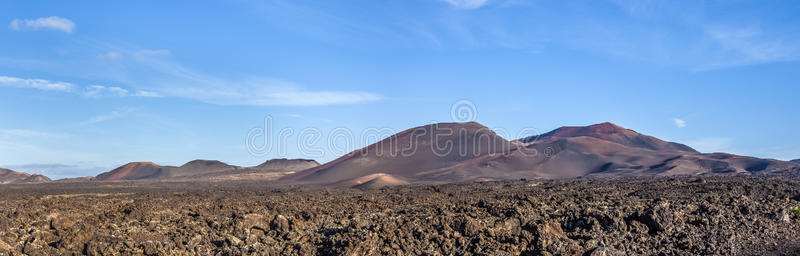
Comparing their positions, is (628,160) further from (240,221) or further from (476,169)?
(240,221)

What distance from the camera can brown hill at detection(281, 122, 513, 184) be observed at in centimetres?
7556

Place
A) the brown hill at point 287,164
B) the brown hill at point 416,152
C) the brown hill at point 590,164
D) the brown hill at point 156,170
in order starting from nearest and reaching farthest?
the brown hill at point 590,164 < the brown hill at point 416,152 < the brown hill at point 156,170 < the brown hill at point 287,164

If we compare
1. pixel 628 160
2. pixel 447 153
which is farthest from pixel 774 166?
pixel 447 153

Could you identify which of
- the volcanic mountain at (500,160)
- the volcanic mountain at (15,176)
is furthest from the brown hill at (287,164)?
the volcanic mountain at (15,176)

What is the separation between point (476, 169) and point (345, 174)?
17.1 meters

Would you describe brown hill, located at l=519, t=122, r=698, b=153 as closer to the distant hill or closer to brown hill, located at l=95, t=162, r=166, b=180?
the distant hill

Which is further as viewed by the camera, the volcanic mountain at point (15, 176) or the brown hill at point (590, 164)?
the volcanic mountain at point (15, 176)

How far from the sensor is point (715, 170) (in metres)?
61.3

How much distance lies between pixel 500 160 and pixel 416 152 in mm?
15489

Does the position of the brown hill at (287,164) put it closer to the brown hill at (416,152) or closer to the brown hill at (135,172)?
the brown hill at (135,172)

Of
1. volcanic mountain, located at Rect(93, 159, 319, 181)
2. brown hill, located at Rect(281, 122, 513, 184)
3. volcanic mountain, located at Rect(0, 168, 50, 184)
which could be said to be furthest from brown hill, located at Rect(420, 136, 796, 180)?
volcanic mountain, located at Rect(0, 168, 50, 184)

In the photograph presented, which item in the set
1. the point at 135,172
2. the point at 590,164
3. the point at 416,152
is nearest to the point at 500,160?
the point at 590,164

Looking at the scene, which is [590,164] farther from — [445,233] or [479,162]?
[445,233]

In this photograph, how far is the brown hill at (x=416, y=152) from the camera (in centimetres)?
7556
